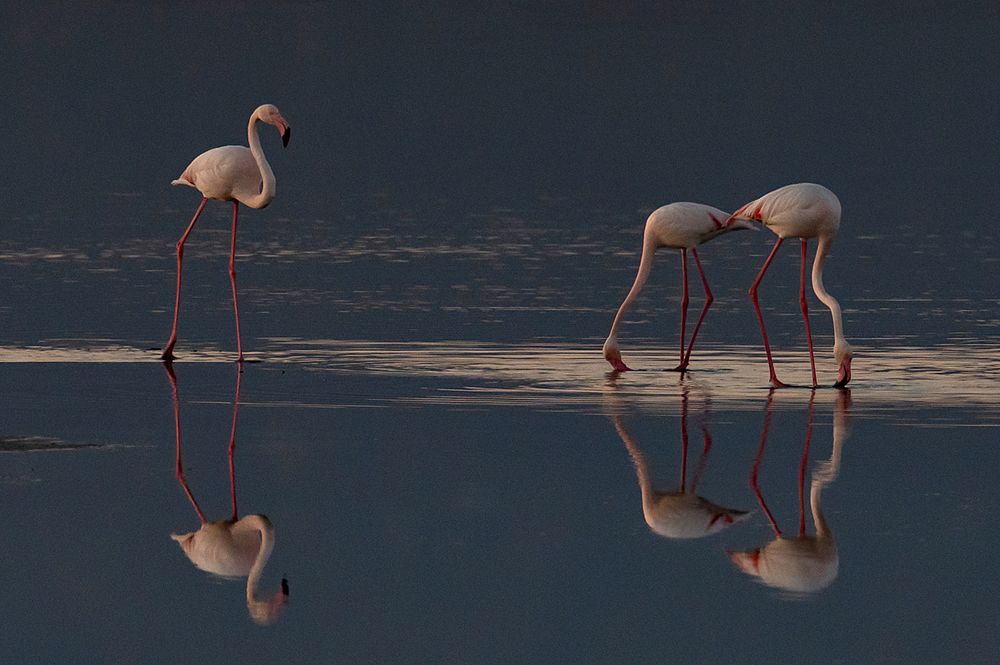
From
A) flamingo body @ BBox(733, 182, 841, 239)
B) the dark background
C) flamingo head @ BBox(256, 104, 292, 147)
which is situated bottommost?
the dark background

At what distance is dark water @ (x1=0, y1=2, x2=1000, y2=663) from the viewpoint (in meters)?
8.12

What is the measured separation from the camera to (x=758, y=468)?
36.2ft

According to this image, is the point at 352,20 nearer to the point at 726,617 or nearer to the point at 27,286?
the point at 27,286

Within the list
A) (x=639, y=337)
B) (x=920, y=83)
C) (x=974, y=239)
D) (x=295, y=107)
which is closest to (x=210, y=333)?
(x=639, y=337)

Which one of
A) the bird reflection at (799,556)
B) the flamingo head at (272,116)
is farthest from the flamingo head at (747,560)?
the flamingo head at (272,116)

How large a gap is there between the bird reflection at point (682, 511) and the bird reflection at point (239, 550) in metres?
1.60

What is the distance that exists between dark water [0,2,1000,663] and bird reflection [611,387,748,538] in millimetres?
26

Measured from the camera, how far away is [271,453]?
1141 centimetres

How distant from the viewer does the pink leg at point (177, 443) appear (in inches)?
394

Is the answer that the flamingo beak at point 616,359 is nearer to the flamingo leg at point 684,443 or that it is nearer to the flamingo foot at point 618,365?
the flamingo foot at point 618,365

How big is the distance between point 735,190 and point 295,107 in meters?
24.5

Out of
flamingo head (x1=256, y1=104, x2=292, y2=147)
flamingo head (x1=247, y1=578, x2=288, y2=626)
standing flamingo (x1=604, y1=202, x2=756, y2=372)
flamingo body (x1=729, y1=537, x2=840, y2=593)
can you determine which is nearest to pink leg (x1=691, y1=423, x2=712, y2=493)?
flamingo body (x1=729, y1=537, x2=840, y2=593)

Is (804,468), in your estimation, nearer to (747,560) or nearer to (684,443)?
(684,443)

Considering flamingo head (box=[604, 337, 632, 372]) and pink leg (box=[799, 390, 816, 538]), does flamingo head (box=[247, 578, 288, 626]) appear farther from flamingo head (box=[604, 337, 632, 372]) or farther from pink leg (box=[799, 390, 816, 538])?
flamingo head (box=[604, 337, 632, 372])
